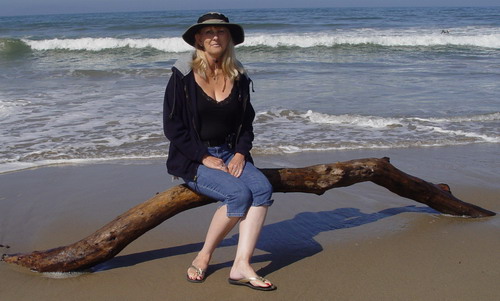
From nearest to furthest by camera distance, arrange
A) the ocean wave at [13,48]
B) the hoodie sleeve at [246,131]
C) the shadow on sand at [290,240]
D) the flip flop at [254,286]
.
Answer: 1. the flip flop at [254,286]
2. the hoodie sleeve at [246,131]
3. the shadow on sand at [290,240]
4. the ocean wave at [13,48]

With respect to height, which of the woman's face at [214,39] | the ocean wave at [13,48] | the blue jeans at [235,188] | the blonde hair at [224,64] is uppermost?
the woman's face at [214,39]

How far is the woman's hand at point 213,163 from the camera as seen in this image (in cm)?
355

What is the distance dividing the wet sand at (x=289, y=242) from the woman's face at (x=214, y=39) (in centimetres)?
140

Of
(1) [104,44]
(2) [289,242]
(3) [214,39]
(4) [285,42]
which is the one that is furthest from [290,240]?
(1) [104,44]

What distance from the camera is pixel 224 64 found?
3.67 meters

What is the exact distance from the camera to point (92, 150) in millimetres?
7027

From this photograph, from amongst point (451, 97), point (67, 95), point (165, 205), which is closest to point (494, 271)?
point (165, 205)

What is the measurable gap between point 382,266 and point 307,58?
53.8 feet

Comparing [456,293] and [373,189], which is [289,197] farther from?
[456,293]

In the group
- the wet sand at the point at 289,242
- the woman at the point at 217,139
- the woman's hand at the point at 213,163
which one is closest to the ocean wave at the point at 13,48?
the wet sand at the point at 289,242

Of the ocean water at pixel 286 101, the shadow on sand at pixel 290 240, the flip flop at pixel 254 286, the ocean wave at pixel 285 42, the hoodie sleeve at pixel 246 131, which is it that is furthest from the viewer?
the ocean wave at pixel 285 42

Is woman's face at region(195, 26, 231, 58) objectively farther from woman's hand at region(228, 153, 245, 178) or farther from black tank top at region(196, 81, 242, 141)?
woman's hand at region(228, 153, 245, 178)

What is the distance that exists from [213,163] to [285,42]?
877 inches

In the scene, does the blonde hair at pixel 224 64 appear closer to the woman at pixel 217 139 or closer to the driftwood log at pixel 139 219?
the woman at pixel 217 139
